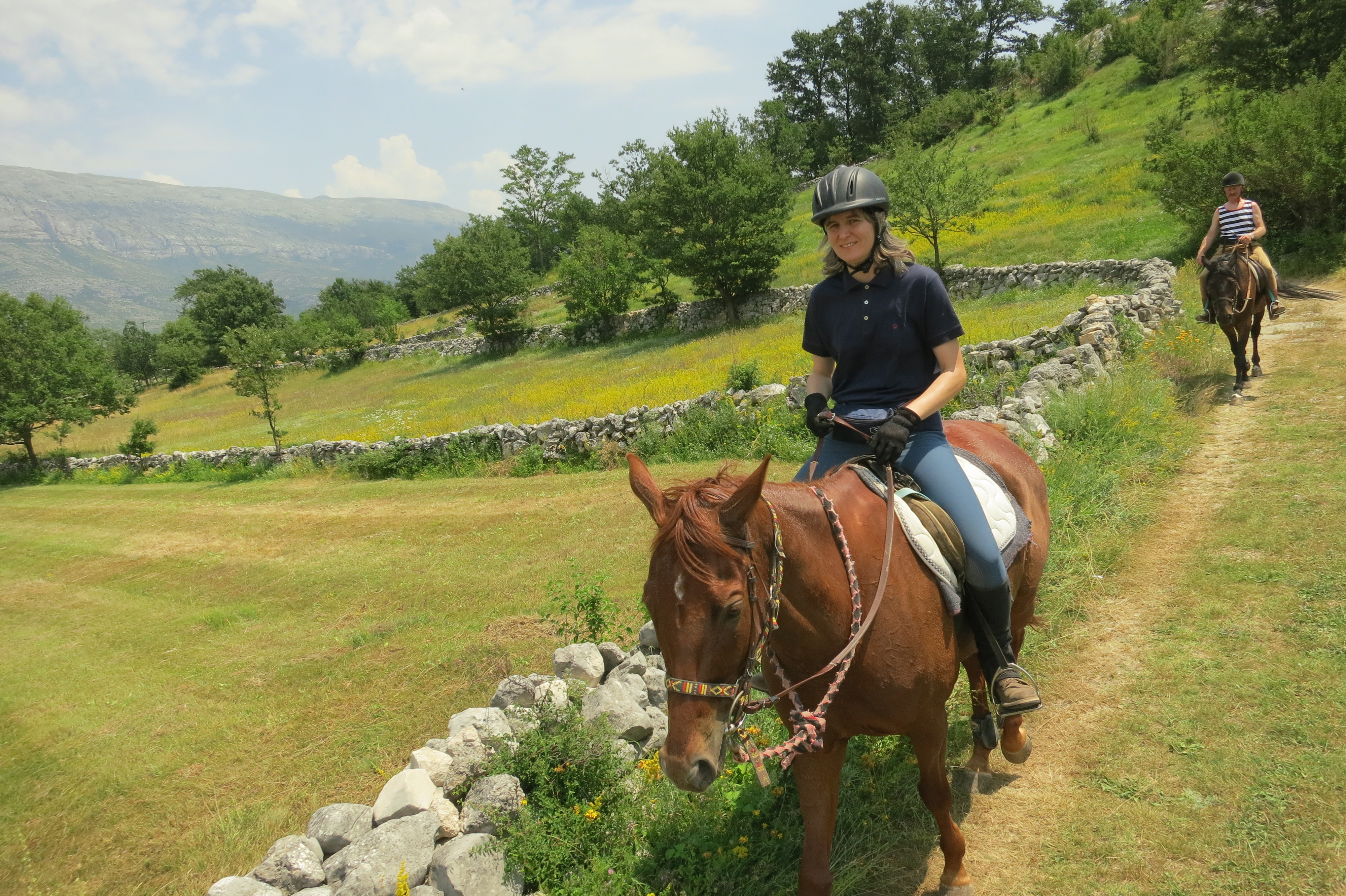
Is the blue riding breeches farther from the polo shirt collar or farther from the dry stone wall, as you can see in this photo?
the dry stone wall

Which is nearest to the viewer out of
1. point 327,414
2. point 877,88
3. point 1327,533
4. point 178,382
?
point 1327,533

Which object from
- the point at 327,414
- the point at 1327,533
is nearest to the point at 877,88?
the point at 327,414

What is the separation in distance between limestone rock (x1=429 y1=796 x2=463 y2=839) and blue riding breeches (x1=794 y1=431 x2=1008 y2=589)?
9.26ft

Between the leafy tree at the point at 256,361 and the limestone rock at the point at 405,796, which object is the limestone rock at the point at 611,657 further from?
the leafy tree at the point at 256,361

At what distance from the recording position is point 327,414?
27453 mm

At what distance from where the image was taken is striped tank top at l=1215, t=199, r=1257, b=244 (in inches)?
366

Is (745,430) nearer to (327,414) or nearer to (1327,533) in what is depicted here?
(1327,533)

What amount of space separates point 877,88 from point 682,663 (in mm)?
74750

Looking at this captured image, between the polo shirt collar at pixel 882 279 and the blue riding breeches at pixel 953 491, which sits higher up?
the polo shirt collar at pixel 882 279

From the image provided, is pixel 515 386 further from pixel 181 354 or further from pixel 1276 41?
pixel 181 354

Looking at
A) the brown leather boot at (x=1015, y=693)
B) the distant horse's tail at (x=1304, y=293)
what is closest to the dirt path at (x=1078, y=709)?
the brown leather boot at (x=1015, y=693)

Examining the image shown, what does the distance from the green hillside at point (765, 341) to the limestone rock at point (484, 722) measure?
1072 cm

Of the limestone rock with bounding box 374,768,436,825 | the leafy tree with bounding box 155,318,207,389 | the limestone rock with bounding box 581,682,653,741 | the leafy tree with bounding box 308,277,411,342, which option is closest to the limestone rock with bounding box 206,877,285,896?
the limestone rock with bounding box 374,768,436,825

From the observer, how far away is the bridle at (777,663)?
1.99 meters
